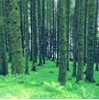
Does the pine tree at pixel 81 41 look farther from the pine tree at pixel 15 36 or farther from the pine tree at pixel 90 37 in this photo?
the pine tree at pixel 15 36

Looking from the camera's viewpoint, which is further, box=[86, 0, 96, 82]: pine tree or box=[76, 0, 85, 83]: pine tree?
box=[86, 0, 96, 82]: pine tree

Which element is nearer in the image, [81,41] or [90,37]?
[81,41]

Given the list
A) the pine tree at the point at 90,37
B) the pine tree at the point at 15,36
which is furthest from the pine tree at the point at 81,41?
the pine tree at the point at 15,36

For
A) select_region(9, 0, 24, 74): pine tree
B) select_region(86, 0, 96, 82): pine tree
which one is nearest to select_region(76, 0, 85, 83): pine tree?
select_region(86, 0, 96, 82): pine tree

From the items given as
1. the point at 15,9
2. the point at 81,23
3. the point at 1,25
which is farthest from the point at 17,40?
the point at 1,25

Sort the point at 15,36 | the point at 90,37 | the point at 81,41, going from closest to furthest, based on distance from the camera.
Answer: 1. the point at 15,36
2. the point at 81,41
3. the point at 90,37

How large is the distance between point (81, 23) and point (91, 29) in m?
2.05

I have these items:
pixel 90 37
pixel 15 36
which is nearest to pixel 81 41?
pixel 90 37

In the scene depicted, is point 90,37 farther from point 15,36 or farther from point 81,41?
point 15,36

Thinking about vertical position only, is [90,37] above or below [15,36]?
below

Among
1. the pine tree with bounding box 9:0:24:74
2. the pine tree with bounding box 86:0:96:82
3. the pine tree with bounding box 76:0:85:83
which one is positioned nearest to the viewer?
the pine tree with bounding box 9:0:24:74

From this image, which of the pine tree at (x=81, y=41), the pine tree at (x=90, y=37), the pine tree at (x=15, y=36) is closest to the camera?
the pine tree at (x=15, y=36)

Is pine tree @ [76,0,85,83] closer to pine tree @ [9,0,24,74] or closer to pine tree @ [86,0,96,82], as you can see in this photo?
pine tree @ [86,0,96,82]

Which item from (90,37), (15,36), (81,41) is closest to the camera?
(15,36)
